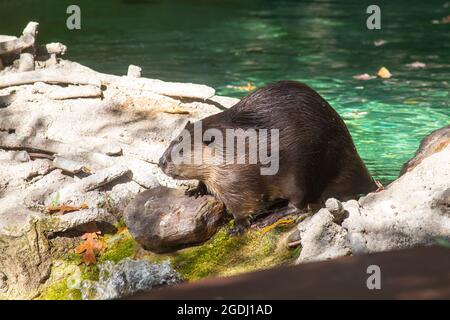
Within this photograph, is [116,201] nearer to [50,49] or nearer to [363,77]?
[50,49]

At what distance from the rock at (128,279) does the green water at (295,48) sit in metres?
2.67

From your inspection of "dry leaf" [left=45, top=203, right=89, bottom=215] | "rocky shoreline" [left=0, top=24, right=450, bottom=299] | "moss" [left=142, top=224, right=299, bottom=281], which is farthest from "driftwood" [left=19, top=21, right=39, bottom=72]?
"moss" [left=142, top=224, right=299, bottom=281]

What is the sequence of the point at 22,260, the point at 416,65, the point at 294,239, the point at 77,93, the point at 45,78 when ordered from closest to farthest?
the point at 294,239
the point at 22,260
the point at 77,93
the point at 45,78
the point at 416,65

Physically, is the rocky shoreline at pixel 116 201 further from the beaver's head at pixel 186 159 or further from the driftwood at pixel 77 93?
the beaver's head at pixel 186 159

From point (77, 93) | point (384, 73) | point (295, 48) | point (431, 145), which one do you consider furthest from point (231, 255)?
point (295, 48)

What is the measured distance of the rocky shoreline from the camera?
16.5 ft

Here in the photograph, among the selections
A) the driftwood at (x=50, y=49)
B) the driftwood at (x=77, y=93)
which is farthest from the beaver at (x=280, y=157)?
the driftwood at (x=50, y=49)

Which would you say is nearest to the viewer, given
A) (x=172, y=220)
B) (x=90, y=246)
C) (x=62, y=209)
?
(x=172, y=220)

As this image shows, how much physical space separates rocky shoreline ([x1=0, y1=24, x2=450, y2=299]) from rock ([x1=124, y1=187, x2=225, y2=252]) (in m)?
0.01

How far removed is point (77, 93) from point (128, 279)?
246 cm

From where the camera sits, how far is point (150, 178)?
6.11 metres

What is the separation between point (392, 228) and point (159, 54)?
851 centimetres

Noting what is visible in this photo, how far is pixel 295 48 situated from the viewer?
13375mm
